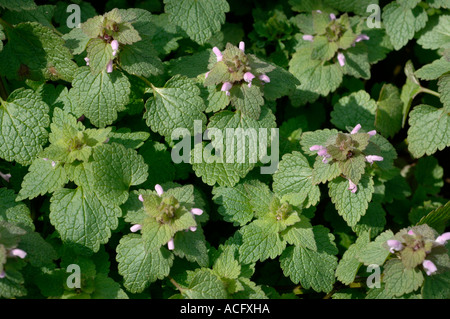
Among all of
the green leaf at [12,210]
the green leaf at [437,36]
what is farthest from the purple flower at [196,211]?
the green leaf at [437,36]

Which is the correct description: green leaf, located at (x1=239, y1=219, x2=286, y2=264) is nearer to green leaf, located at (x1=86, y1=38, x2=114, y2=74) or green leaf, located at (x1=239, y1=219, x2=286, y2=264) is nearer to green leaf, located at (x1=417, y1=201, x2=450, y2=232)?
green leaf, located at (x1=417, y1=201, x2=450, y2=232)

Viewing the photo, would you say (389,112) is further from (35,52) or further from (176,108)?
(35,52)

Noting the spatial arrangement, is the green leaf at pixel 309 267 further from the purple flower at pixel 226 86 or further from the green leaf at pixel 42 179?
the green leaf at pixel 42 179

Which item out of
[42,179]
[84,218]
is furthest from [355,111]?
[42,179]

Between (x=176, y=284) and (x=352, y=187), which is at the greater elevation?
(x=352, y=187)

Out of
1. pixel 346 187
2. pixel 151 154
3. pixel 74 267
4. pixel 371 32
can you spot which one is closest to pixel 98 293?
pixel 74 267

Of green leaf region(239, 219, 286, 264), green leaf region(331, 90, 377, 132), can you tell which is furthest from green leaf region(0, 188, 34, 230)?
green leaf region(331, 90, 377, 132)
